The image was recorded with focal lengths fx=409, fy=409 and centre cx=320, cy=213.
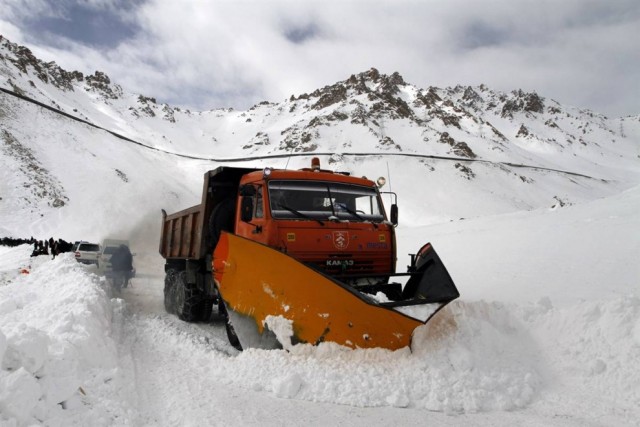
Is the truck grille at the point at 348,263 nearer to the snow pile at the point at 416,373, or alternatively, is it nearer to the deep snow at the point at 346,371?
the deep snow at the point at 346,371

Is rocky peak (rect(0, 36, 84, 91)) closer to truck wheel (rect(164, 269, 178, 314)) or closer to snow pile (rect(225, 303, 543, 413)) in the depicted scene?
truck wheel (rect(164, 269, 178, 314))

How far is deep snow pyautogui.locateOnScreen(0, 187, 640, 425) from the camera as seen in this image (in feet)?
11.1

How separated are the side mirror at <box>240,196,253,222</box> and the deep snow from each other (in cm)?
189

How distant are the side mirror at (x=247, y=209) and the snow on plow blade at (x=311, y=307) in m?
0.72

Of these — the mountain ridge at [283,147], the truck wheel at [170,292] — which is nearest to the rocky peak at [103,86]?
the mountain ridge at [283,147]

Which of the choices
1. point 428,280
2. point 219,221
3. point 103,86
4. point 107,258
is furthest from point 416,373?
point 103,86

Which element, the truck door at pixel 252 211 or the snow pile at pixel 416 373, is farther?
the truck door at pixel 252 211

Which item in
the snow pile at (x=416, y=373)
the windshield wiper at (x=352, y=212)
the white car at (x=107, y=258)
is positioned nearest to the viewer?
the snow pile at (x=416, y=373)

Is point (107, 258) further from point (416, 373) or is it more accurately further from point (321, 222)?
point (416, 373)

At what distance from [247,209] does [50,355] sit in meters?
2.93

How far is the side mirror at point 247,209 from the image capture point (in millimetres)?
5852

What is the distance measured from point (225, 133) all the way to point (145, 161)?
59.6 meters

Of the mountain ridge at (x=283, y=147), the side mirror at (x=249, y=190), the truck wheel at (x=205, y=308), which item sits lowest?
the truck wheel at (x=205, y=308)

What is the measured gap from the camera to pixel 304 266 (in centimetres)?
431
